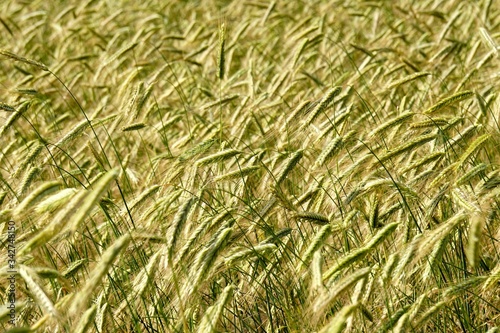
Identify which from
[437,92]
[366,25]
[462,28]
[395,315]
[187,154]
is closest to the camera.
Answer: [395,315]

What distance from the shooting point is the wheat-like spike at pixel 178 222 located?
206 centimetres

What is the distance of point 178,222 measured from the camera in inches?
84.1

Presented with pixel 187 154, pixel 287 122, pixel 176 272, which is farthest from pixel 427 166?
pixel 176 272

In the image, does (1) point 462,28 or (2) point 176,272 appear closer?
(2) point 176,272

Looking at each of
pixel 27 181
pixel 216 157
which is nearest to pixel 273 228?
pixel 216 157

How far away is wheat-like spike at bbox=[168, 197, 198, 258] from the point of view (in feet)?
6.76

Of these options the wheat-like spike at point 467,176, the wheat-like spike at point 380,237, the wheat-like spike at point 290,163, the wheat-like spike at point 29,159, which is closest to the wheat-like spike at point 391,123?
the wheat-like spike at point 290,163

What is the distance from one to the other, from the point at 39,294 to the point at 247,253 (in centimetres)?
67

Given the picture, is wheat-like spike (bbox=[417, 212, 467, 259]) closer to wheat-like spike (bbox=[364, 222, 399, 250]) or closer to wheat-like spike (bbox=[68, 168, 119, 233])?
wheat-like spike (bbox=[364, 222, 399, 250])

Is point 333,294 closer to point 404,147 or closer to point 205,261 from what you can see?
point 205,261

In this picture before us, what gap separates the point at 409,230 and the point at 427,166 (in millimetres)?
441

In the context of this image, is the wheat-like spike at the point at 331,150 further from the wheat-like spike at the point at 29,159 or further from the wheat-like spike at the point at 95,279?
the wheat-like spike at the point at 29,159

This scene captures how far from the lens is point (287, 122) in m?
3.21

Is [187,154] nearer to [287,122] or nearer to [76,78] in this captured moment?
[287,122]
